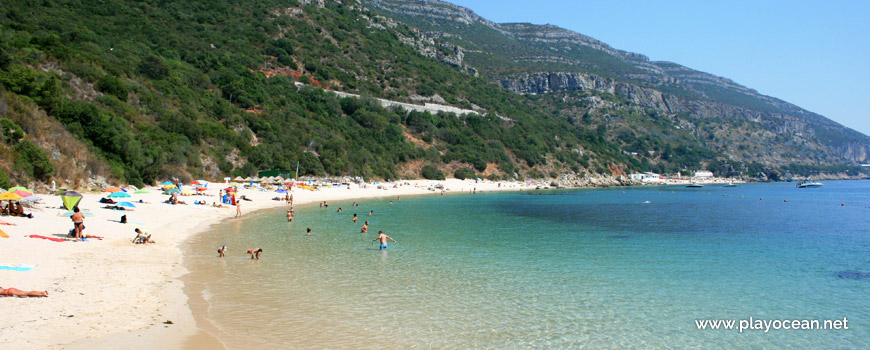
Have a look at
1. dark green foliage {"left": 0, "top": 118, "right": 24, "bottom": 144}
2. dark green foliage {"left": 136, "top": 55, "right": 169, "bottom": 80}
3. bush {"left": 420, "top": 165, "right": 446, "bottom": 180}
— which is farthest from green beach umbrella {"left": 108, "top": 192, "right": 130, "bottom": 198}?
bush {"left": 420, "top": 165, "right": 446, "bottom": 180}

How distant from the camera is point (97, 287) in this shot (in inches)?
390

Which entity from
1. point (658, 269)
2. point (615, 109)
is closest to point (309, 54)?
point (658, 269)

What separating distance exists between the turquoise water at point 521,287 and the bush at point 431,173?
4196 cm

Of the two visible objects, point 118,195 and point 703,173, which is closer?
point 118,195

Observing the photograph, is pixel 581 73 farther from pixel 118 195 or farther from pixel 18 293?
pixel 18 293

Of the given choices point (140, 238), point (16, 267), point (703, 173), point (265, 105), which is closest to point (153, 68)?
point (265, 105)

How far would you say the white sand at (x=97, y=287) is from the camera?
7277 mm

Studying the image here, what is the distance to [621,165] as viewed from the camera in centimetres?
10644

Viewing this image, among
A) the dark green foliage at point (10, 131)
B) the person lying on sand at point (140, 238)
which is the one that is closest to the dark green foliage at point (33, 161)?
the dark green foliage at point (10, 131)

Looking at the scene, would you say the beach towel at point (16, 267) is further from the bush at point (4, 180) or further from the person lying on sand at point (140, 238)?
the bush at point (4, 180)

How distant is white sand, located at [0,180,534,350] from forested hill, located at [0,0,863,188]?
1012 centimetres

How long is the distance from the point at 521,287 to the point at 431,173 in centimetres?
5453

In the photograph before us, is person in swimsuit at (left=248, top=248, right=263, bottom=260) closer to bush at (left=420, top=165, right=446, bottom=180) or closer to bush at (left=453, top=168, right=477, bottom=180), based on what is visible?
bush at (left=420, top=165, right=446, bottom=180)

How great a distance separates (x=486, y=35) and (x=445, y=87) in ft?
226
